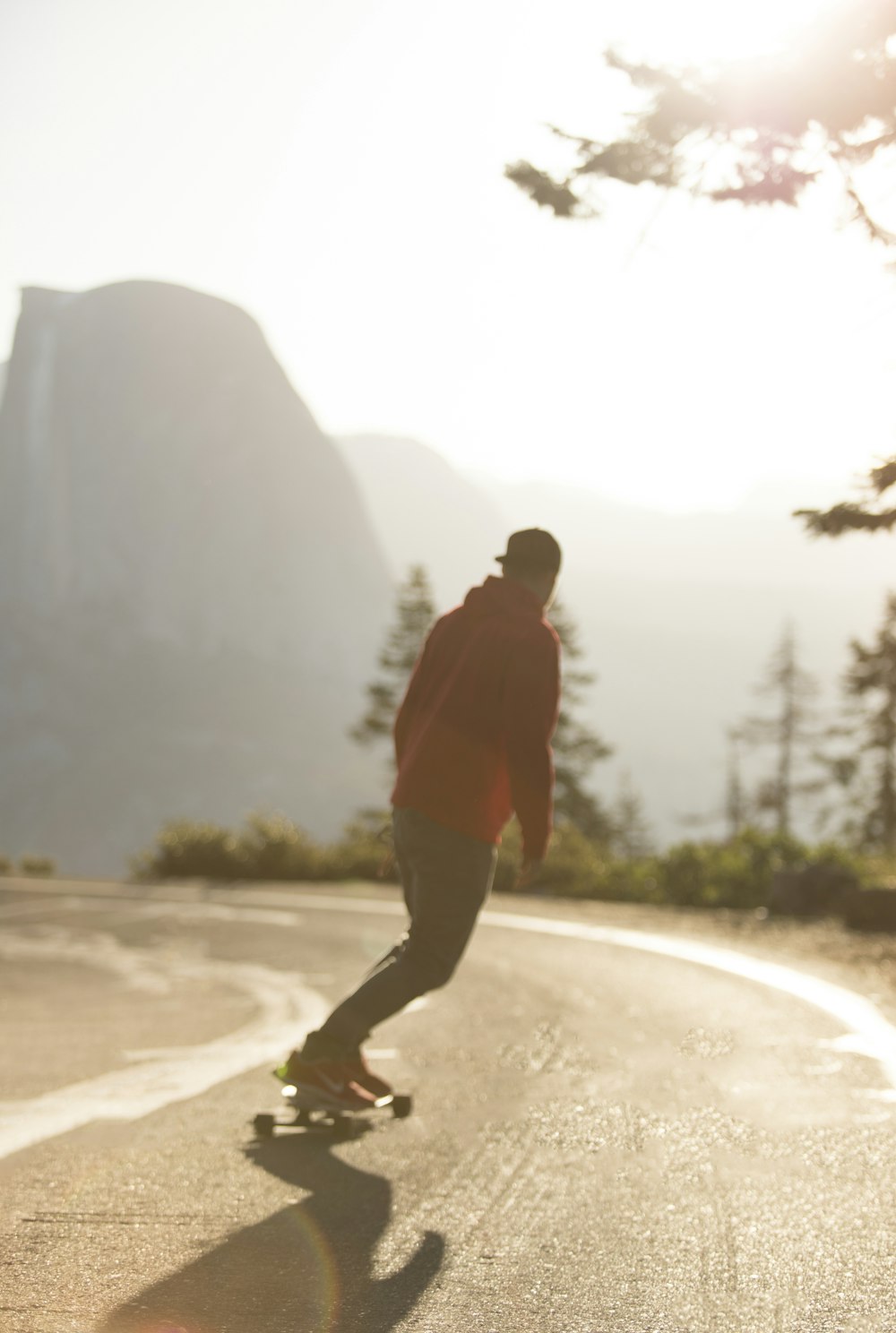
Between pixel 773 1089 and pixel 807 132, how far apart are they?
4.97 metres

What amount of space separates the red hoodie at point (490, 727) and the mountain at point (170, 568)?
129469 mm

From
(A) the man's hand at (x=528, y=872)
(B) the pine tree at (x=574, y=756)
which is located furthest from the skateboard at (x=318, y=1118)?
(B) the pine tree at (x=574, y=756)

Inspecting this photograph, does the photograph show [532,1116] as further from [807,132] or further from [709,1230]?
[807,132]

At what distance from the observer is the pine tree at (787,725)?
6066 centimetres

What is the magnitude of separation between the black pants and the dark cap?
0.88 meters

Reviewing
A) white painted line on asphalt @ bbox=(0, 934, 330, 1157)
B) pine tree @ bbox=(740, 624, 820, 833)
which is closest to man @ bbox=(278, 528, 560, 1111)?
white painted line on asphalt @ bbox=(0, 934, 330, 1157)

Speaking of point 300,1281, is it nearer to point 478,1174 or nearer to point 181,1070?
point 478,1174

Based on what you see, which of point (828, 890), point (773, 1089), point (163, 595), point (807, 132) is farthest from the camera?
point (163, 595)

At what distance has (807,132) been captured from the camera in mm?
7266

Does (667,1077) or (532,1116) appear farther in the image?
(667,1077)

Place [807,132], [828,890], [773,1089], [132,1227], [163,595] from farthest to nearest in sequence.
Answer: [163,595]
[828,890]
[807,132]
[773,1089]
[132,1227]

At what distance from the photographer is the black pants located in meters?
4.31

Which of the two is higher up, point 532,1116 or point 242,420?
point 242,420

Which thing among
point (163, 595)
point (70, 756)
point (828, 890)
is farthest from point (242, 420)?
point (828, 890)
